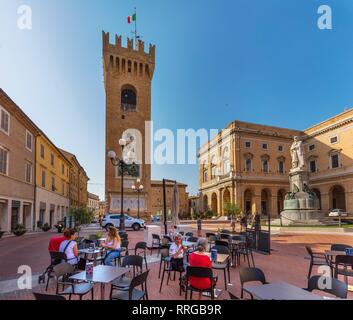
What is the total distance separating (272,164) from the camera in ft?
163

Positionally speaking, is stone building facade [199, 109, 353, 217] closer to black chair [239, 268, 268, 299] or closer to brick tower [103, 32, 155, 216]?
brick tower [103, 32, 155, 216]

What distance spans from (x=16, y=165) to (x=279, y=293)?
71.4 ft

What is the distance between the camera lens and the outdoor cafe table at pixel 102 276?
15.0 ft

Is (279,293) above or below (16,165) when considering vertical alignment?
below

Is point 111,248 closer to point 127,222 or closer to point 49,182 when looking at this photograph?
point 127,222

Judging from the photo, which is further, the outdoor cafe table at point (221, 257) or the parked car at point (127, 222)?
the parked car at point (127, 222)

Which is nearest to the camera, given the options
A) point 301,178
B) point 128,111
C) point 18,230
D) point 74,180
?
point 18,230

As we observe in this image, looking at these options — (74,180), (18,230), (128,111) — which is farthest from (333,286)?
(74,180)

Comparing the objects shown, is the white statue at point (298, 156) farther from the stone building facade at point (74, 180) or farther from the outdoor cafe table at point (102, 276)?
the stone building facade at point (74, 180)

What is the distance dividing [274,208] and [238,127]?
15512 millimetres

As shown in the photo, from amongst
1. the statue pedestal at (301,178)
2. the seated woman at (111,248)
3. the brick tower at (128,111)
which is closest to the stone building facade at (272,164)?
the brick tower at (128,111)

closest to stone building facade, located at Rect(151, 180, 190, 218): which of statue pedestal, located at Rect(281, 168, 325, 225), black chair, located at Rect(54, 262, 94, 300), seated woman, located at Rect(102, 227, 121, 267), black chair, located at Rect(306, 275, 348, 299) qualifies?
statue pedestal, located at Rect(281, 168, 325, 225)

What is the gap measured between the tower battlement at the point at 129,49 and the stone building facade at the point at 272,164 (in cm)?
1874

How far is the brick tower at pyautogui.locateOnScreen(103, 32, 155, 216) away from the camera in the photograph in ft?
128
